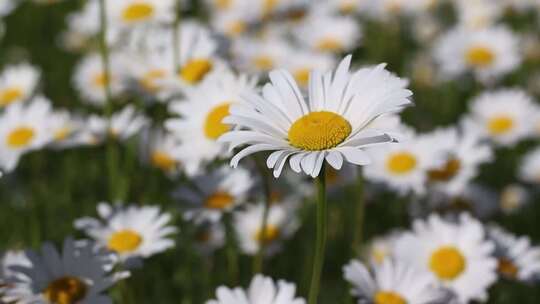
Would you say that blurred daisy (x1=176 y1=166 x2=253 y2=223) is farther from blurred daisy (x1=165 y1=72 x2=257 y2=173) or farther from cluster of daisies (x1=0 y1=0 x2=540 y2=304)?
blurred daisy (x1=165 y1=72 x2=257 y2=173)

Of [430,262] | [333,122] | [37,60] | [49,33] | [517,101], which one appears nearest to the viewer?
[333,122]

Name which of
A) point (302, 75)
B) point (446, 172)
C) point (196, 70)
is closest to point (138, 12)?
point (196, 70)

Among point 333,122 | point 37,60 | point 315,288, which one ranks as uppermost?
point 37,60

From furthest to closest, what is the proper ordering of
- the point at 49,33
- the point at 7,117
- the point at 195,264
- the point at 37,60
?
the point at 49,33 → the point at 37,60 → the point at 195,264 → the point at 7,117

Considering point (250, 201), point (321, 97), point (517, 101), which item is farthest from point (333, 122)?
point (517, 101)

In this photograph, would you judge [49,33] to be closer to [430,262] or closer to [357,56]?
[357,56]

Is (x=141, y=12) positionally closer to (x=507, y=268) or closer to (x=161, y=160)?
(x=161, y=160)

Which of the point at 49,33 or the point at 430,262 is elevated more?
the point at 49,33
